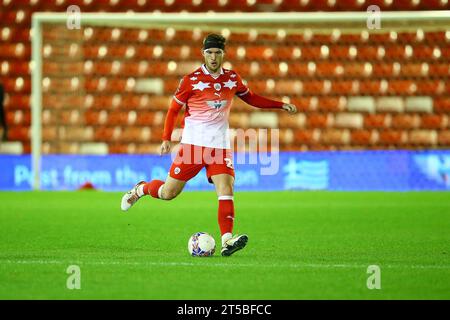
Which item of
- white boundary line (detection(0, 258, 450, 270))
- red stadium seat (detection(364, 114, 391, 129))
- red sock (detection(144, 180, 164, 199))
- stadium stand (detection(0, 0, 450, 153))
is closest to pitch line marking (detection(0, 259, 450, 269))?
white boundary line (detection(0, 258, 450, 270))

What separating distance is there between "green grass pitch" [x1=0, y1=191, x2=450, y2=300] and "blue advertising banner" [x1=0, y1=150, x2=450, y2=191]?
82.7 inches

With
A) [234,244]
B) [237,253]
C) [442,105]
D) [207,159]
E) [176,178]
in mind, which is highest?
[442,105]

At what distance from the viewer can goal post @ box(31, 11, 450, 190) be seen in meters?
16.5

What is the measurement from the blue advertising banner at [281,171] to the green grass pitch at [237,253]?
6.89 ft

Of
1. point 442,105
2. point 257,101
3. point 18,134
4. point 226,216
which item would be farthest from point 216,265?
point 18,134

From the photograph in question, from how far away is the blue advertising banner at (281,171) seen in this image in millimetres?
17141

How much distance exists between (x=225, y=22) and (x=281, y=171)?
2.53 metres

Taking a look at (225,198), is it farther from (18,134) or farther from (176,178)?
(18,134)

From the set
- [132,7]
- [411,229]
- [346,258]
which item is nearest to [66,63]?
[132,7]

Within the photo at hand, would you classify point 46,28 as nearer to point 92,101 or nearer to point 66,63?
point 66,63

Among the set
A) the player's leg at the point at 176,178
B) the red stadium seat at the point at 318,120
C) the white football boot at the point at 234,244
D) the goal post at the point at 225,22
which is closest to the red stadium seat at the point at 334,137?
the red stadium seat at the point at 318,120

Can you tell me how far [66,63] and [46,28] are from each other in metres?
0.72

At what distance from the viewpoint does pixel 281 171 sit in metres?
17.5

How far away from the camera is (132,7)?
67.8 ft
